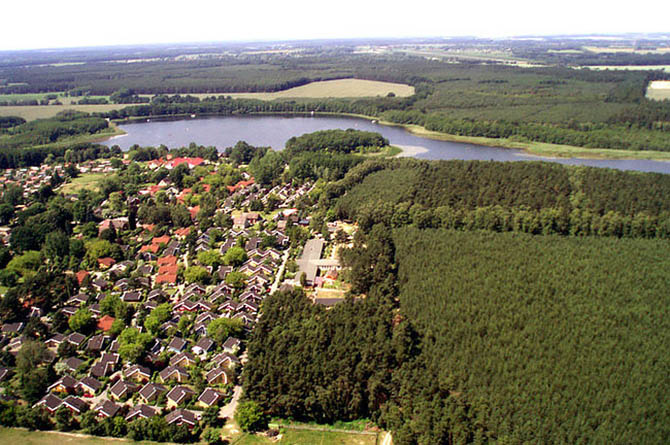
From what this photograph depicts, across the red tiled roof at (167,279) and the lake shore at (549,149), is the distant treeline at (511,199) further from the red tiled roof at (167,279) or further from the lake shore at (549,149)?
the lake shore at (549,149)

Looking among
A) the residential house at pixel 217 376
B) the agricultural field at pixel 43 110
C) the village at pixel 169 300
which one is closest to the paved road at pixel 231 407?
the village at pixel 169 300

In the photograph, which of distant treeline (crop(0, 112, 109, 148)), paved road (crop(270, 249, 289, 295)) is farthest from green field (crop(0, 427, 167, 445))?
distant treeline (crop(0, 112, 109, 148))

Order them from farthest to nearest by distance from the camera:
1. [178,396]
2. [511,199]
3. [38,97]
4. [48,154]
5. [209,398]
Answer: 1. [38,97]
2. [48,154]
3. [511,199]
4. [178,396]
5. [209,398]

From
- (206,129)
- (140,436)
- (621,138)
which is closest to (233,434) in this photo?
(140,436)

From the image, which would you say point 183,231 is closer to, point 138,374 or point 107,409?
point 138,374

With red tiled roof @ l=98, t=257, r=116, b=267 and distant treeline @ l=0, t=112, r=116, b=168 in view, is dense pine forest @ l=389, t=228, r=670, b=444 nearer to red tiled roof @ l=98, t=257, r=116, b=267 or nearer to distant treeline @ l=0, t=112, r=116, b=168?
red tiled roof @ l=98, t=257, r=116, b=267

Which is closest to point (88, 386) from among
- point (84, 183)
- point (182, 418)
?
point (182, 418)

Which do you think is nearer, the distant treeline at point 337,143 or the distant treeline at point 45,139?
the distant treeline at point 45,139
